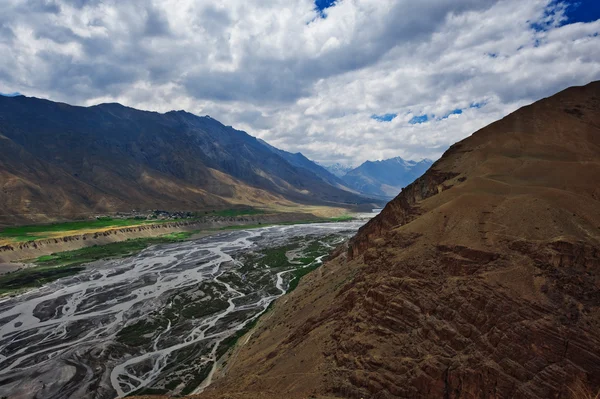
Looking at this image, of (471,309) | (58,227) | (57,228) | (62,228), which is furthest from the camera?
(58,227)

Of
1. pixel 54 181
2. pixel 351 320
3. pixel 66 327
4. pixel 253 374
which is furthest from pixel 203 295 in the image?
pixel 54 181

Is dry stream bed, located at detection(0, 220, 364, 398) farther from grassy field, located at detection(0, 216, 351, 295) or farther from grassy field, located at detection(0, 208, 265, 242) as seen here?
grassy field, located at detection(0, 208, 265, 242)

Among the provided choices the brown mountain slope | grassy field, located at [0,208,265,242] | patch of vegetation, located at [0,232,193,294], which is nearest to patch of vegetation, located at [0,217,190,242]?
grassy field, located at [0,208,265,242]

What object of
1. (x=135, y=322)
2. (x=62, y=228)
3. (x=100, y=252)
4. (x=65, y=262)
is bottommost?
(x=135, y=322)

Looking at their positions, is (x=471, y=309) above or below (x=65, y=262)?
above

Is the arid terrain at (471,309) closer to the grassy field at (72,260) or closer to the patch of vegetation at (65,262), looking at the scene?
the grassy field at (72,260)

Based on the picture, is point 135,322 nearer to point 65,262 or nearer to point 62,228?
point 65,262

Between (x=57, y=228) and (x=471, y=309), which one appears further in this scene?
(x=57, y=228)

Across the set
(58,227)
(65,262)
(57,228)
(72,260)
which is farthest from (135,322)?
(58,227)
